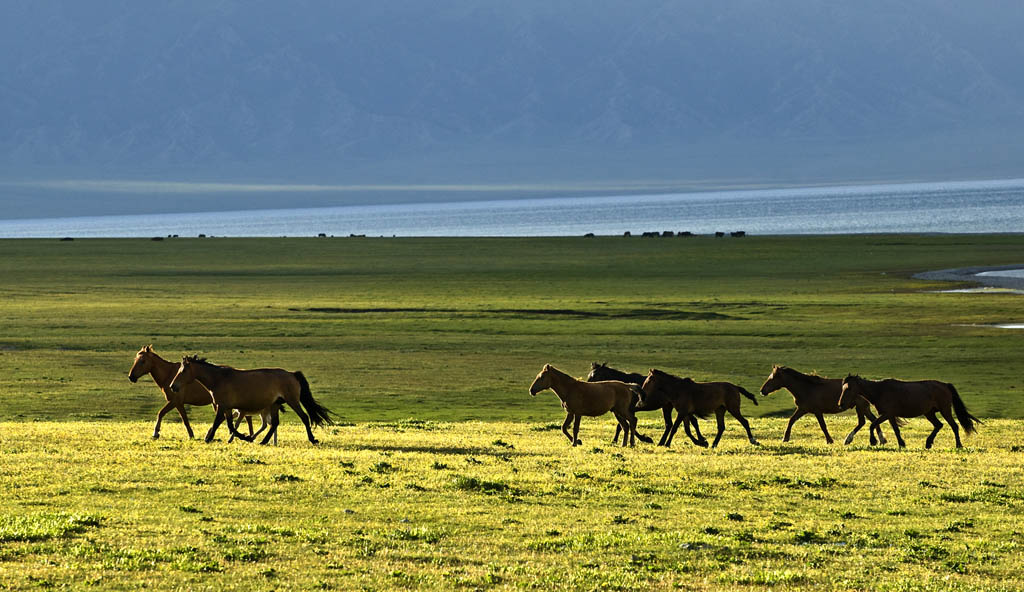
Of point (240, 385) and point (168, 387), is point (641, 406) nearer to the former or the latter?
point (240, 385)

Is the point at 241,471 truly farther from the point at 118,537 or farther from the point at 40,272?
the point at 40,272

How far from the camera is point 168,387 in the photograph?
24.8 metres

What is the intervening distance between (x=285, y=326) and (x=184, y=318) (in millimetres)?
6753

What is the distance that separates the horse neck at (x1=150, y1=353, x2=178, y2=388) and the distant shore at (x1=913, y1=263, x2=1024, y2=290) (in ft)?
206

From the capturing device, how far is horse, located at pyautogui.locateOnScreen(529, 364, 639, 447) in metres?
24.6

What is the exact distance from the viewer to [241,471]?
19.7m

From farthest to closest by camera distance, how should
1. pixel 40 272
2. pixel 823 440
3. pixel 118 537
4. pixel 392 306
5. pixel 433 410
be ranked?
1. pixel 40 272
2. pixel 392 306
3. pixel 433 410
4. pixel 823 440
5. pixel 118 537

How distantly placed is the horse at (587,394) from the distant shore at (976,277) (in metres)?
57.7

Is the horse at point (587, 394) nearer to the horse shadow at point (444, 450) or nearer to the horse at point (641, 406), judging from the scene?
the horse at point (641, 406)

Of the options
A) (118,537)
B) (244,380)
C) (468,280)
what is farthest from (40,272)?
(118,537)

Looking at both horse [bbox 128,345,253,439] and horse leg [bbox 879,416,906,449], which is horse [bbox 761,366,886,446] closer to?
horse leg [bbox 879,416,906,449]

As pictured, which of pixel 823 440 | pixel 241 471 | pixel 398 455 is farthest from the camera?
pixel 823 440

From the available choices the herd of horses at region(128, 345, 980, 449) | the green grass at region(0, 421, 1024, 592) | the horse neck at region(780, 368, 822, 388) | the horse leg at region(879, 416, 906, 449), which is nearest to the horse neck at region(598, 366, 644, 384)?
the herd of horses at region(128, 345, 980, 449)

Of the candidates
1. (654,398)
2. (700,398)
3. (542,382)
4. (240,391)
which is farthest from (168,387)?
(700,398)
